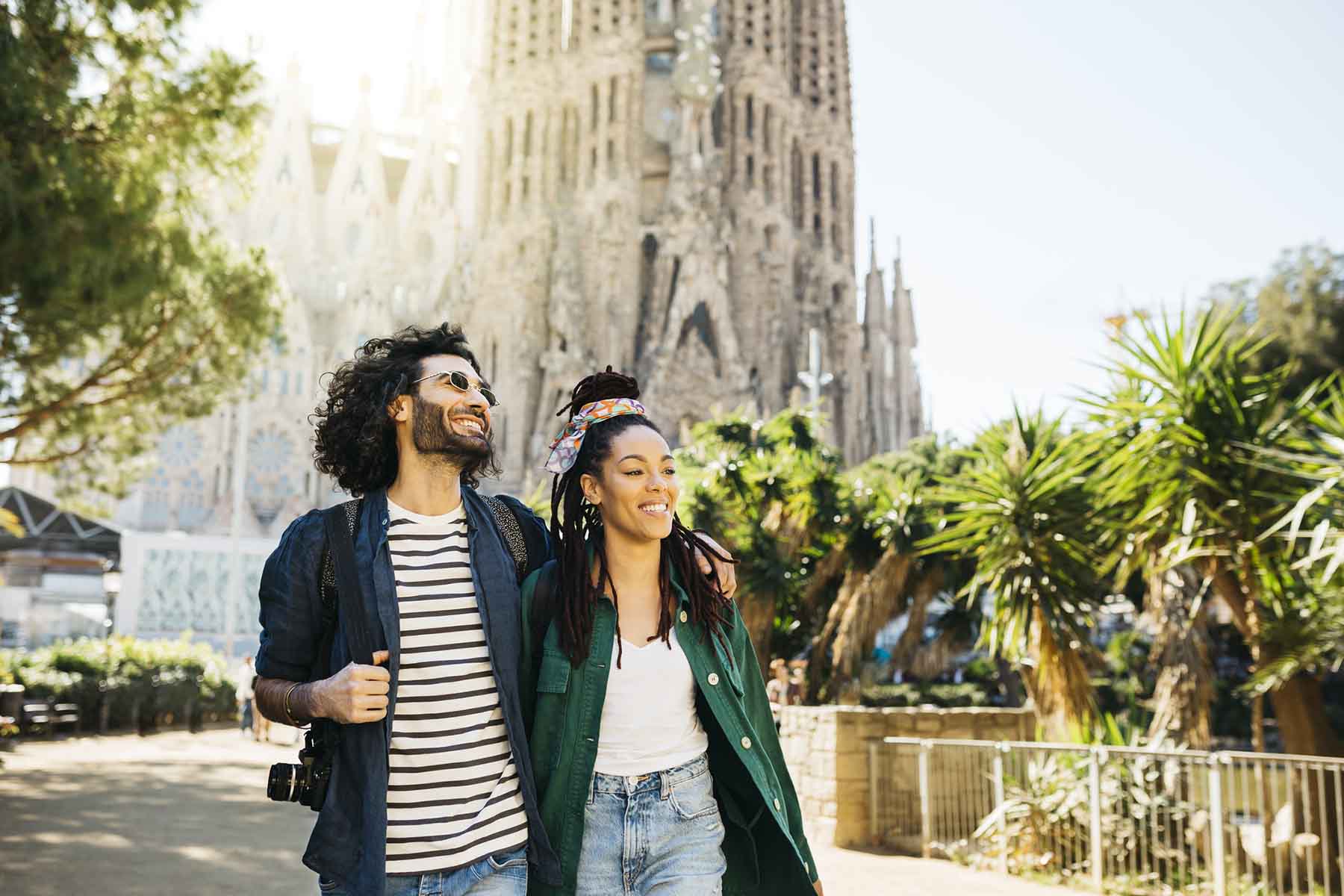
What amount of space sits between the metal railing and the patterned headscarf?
4768 mm

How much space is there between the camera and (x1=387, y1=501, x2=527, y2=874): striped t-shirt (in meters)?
2.10

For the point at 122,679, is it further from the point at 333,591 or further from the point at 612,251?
the point at 612,251

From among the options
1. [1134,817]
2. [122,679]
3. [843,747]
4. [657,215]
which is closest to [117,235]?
[843,747]

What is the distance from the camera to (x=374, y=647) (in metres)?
2.17

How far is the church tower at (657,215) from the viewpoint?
34.4 meters

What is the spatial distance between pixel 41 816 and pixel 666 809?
682 centimetres

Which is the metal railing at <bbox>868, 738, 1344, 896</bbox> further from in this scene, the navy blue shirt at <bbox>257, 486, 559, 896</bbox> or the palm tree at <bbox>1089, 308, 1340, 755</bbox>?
the navy blue shirt at <bbox>257, 486, 559, 896</bbox>

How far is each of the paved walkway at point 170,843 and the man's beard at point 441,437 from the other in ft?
12.7

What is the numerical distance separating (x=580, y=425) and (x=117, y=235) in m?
7.66

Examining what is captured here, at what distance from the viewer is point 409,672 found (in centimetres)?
219

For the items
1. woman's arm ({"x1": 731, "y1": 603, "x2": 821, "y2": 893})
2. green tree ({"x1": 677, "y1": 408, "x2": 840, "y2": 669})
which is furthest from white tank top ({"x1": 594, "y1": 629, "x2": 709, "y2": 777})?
green tree ({"x1": 677, "y1": 408, "x2": 840, "y2": 669})

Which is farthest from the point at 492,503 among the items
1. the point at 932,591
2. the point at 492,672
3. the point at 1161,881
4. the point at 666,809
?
the point at 932,591

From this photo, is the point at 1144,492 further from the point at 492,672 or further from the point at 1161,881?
the point at 492,672

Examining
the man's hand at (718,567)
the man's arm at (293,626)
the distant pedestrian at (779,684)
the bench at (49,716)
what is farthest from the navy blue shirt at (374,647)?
the bench at (49,716)
